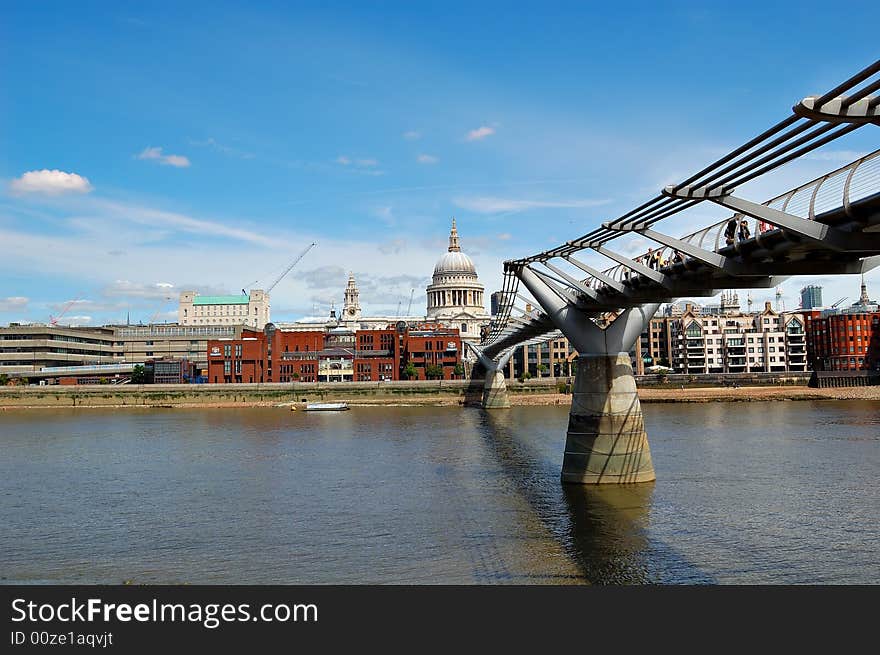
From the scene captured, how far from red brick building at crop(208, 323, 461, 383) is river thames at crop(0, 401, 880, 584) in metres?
56.5

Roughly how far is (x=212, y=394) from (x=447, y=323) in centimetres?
6841

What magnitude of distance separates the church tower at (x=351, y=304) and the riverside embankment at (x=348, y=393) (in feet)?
299

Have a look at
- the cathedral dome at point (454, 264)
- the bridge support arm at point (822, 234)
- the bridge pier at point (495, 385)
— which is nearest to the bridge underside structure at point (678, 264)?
the bridge support arm at point (822, 234)

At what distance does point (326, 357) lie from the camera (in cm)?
11544

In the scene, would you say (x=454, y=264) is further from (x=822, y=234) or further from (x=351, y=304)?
(x=822, y=234)

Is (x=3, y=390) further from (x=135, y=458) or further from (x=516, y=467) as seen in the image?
(x=516, y=467)

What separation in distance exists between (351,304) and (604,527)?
570ft

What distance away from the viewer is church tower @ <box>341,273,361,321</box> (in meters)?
193

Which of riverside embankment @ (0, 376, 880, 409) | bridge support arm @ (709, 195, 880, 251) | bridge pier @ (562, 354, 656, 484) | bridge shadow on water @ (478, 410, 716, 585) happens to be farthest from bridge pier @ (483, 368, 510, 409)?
bridge support arm @ (709, 195, 880, 251)

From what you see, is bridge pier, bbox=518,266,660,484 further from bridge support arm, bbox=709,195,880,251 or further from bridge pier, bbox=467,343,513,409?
bridge pier, bbox=467,343,513,409

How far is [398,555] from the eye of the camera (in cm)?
2045
